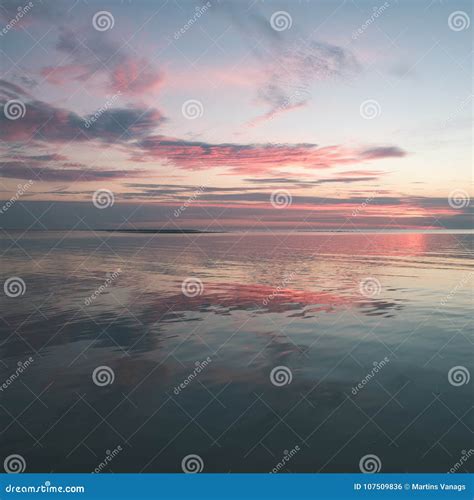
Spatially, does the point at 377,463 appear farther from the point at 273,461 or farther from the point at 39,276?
the point at 39,276

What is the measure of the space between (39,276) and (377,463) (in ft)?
65.0

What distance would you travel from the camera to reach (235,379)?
29.8 ft

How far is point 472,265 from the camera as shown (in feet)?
92.6

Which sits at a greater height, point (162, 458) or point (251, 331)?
point (251, 331)

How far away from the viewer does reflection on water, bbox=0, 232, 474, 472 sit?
680cm

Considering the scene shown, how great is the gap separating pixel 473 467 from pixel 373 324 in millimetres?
6460

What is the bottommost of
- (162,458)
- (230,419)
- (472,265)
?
(162,458)

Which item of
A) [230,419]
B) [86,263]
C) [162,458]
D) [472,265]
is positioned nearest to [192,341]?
[230,419]

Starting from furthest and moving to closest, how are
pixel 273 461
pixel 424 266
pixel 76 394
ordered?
pixel 424 266
pixel 76 394
pixel 273 461

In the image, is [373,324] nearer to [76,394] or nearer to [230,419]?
[230,419]

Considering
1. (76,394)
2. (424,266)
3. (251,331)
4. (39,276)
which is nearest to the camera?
(76,394)

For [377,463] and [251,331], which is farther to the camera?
[251,331]

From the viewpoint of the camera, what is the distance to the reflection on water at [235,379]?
680cm

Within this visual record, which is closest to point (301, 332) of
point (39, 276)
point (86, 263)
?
point (39, 276)
